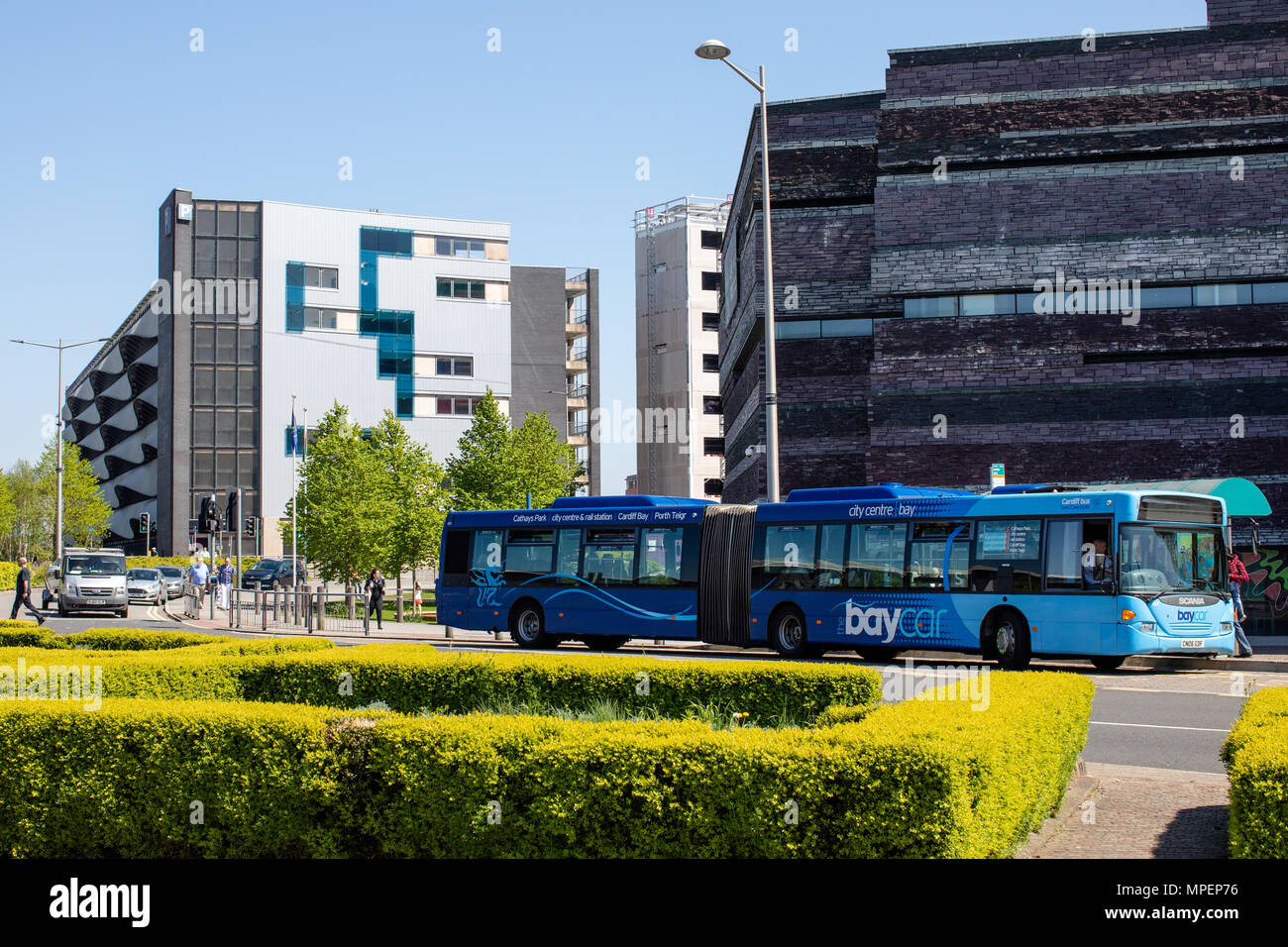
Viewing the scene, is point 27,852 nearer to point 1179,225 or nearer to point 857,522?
point 857,522

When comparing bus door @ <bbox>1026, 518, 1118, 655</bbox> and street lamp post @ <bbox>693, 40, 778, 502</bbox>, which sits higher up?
street lamp post @ <bbox>693, 40, 778, 502</bbox>

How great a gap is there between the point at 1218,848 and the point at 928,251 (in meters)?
28.3

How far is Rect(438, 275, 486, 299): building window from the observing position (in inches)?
3187

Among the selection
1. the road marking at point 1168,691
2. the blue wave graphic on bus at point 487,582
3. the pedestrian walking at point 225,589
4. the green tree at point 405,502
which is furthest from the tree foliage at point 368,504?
the road marking at point 1168,691

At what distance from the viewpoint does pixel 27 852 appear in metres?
7.93

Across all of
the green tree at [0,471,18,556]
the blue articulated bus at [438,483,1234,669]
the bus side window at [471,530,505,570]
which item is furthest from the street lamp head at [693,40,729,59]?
the green tree at [0,471,18,556]

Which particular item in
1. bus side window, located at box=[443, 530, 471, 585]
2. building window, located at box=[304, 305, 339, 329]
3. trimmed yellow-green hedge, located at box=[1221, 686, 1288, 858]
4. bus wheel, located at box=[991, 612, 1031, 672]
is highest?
building window, located at box=[304, 305, 339, 329]

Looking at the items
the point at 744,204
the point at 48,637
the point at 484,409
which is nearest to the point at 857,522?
the point at 48,637

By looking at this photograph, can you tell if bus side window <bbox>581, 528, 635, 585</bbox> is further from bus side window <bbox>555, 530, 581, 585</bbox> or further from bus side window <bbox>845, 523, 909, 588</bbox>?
bus side window <bbox>845, 523, 909, 588</bbox>

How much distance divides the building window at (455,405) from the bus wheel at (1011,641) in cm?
6346

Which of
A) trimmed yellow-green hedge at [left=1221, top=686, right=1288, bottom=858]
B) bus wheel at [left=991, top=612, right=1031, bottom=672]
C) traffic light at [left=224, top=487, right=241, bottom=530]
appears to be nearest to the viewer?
trimmed yellow-green hedge at [left=1221, top=686, right=1288, bottom=858]

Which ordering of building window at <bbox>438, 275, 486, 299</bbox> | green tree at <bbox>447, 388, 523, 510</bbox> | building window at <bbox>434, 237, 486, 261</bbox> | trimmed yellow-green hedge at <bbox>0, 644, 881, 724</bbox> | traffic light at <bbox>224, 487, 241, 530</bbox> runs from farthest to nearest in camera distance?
building window at <bbox>434, 237, 486, 261</bbox> < building window at <bbox>438, 275, 486, 299</bbox> < green tree at <bbox>447, 388, 523, 510</bbox> < traffic light at <bbox>224, 487, 241, 530</bbox> < trimmed yellow-green hedge at <bbox>0, 644, 881, 724</bbox>

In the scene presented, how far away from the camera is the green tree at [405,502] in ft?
148

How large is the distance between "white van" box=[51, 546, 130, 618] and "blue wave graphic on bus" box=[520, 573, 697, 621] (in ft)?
63.1
